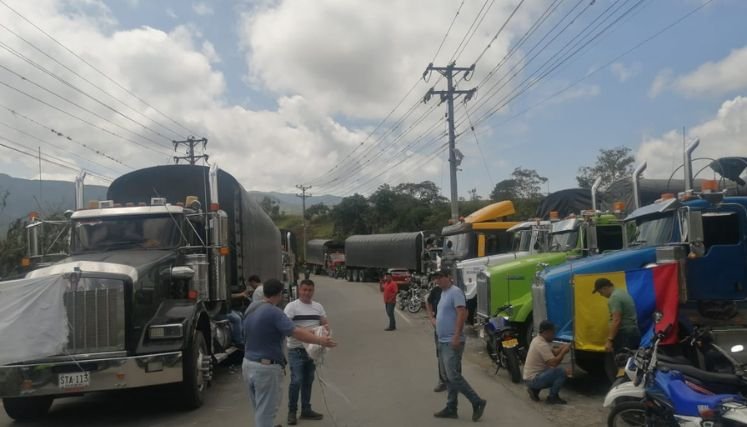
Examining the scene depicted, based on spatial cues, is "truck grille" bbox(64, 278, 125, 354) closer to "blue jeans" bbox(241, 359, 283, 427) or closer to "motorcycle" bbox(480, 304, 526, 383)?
"blue jeans" bbox(241, 359, 283, 427)

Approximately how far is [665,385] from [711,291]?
310 cm

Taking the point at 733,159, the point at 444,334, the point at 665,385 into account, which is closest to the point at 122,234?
the point at 444,334

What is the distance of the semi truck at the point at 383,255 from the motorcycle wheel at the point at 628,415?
19813mm

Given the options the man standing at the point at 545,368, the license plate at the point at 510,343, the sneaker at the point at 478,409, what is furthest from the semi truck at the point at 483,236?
the sneaker at the point at 478,409

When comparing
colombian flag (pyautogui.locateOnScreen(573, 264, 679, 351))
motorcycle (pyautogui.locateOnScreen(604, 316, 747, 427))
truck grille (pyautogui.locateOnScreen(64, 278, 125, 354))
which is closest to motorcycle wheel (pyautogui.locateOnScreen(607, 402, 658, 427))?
motorcycle (pyautogui.locateOnScreen(604, 316, 747, 427))

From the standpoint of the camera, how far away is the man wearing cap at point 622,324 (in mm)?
7836

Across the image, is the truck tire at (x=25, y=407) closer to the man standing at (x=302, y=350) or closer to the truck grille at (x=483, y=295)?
the man standing at (x=302, y=350)

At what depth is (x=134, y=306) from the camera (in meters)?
8.04

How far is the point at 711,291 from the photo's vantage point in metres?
8.15

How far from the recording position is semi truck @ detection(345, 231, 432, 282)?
35.6m

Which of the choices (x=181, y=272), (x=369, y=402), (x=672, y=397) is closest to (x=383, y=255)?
(x=181, y=272)

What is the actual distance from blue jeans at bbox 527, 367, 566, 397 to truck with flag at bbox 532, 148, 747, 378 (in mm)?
551

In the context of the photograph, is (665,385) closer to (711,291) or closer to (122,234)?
(711,291)

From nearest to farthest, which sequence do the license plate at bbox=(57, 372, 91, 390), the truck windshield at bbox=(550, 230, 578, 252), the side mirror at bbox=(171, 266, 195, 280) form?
the license plate at bbox=(57, 372, 91, 390)
the side mirror at bbox=(171, 266, 195, 280)
the truck windshield at bbox=(550, 230, 578, 252)
